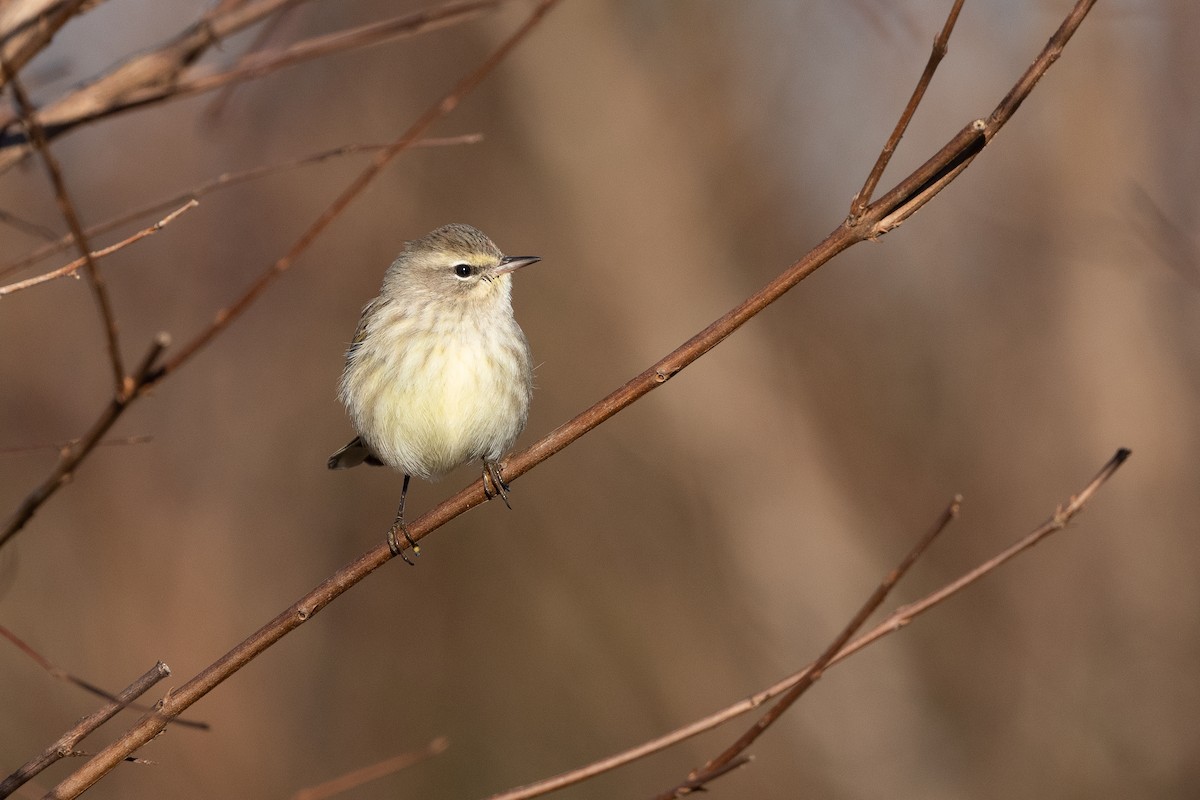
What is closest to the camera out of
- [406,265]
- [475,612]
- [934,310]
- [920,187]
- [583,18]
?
[920,187]

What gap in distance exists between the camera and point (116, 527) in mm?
9406

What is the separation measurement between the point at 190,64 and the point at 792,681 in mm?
2303

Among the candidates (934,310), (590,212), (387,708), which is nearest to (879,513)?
(934,310)

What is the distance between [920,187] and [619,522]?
29.0 ft

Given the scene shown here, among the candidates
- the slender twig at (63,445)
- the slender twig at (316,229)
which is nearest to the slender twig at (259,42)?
the slender twig at (316,229)

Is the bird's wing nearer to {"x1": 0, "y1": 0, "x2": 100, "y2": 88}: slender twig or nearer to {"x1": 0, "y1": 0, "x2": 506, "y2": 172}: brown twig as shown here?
{"x1": 0, "y1": 0, "x2": 506, "y2": 172}: brown twig

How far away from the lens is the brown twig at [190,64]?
9.87 feet

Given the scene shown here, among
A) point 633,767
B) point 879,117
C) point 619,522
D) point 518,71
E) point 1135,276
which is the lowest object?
point 633,767

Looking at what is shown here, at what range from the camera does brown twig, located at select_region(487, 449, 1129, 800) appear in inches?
93.7

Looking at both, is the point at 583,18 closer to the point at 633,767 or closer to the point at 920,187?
the point at 633,767

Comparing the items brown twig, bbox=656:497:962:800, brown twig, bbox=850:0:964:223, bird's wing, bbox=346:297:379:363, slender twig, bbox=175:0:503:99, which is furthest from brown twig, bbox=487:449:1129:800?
bird's wing, bbox=346:297:379:363

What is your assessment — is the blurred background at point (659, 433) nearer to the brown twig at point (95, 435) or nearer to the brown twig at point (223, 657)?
the brown twig at point (223, 657)

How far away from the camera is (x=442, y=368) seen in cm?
471

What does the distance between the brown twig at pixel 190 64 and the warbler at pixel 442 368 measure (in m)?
1.70
